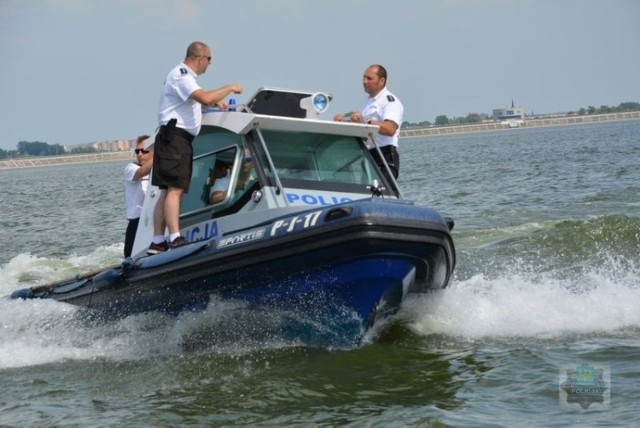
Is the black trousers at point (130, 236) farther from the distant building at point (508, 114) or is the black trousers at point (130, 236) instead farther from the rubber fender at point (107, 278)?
the distant building at point (508, 114)

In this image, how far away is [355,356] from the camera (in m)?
7.07

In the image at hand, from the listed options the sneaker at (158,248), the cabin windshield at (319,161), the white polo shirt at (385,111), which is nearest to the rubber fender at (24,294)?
the sneaker at (158,248)

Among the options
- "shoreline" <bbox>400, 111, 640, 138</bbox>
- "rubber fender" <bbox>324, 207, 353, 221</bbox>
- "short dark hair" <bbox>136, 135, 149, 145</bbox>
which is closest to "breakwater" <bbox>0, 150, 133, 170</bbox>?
"shoreline" <bbox>400, 111, 640, 138</bbox>

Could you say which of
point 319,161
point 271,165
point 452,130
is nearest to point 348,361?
point 271,165

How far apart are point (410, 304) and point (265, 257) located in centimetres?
148

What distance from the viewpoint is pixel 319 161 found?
7.88 m

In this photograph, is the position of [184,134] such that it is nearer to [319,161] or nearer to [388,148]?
[319,161]

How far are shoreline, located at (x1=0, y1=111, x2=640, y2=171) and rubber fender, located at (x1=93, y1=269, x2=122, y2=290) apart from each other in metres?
127

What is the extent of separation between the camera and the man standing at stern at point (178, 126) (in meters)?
7.46

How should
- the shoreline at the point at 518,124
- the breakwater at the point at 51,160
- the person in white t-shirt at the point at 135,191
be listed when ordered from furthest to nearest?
the shoreline at the point at 518,124 → the breakwater at the point at 51,160 → the person in white t-shirt at the point at 135,191

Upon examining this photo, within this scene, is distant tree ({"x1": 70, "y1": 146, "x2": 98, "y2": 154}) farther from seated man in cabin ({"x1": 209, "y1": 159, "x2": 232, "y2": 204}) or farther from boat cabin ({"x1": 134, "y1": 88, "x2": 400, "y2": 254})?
seated man in cabin ({"x1": 209, "y1": 159, "x2": 232, "y2": 204})

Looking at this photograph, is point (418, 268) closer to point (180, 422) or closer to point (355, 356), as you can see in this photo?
point (355, 356)

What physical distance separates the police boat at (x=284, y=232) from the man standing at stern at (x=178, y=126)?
0.26 meters

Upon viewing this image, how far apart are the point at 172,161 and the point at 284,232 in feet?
4.08
